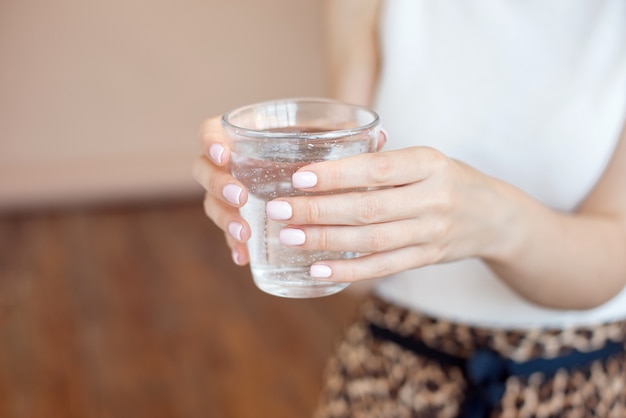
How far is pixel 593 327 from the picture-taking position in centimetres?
107

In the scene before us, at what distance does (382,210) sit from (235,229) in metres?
0.15

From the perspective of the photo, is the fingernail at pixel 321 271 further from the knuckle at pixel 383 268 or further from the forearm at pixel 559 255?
the forearm at pixel 559 255

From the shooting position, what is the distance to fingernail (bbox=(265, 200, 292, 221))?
27.5 inches

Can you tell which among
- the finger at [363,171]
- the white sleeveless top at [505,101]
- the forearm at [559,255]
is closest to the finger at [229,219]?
the finger at [363,171]

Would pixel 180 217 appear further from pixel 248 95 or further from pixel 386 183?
pixel 386 183

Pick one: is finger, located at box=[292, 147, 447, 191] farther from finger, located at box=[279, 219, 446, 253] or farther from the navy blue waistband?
the navy blue waistband

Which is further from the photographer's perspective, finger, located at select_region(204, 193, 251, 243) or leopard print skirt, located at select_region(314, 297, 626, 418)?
leopard print skirt, located at select_region(314, 297, 626, 418)

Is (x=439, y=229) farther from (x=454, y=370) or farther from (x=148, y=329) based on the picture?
(x=148, y=329)

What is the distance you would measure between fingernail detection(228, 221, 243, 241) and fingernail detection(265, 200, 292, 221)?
7cm

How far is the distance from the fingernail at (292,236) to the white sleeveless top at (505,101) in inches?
16.9

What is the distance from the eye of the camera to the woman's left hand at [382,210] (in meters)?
0.69

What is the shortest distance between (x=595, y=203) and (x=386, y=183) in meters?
0.38

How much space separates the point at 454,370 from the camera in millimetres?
1093

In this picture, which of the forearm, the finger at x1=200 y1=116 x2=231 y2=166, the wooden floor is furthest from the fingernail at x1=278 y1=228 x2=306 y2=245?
the wooden floor
